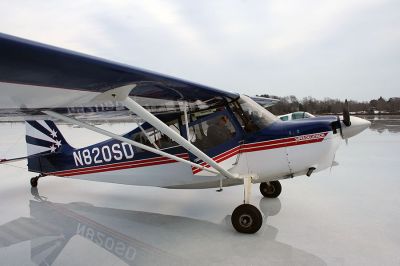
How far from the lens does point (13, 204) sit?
4.69 metres

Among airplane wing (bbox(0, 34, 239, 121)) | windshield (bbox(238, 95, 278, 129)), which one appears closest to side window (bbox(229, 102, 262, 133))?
windshield (bbox(238, 95, 278, 129))

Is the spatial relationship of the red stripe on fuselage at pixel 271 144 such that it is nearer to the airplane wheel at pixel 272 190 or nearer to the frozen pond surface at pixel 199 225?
the frozen pond surface at pixel 199 225

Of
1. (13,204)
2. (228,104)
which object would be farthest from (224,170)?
(13,204)

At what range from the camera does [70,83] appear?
2.43 meters

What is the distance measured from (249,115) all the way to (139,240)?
2.06 m

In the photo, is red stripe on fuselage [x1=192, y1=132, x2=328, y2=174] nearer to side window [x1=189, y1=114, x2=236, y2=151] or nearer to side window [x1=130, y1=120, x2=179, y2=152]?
side window [x1=189, y1=114, x2=236, y2=151]

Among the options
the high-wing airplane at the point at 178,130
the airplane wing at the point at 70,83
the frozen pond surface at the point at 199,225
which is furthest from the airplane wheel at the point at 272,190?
the airplane wing at the point at 70,83

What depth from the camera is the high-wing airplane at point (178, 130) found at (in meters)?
2.52

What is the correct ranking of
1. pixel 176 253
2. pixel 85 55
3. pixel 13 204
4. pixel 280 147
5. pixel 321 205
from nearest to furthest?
1. pixel 85 55
2. pixel 176 253
3. pixel 280 147
4. pixel 321 205
5. pixel 13 204

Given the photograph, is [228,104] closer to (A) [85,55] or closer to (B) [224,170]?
(B) [224,170]

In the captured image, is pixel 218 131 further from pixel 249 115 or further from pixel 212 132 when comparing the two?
pixel 249 115

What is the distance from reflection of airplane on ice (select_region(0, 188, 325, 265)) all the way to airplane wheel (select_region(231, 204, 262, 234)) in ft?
0.33

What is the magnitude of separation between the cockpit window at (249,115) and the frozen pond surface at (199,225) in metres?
1.23

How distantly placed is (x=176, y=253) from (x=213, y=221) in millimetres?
959
